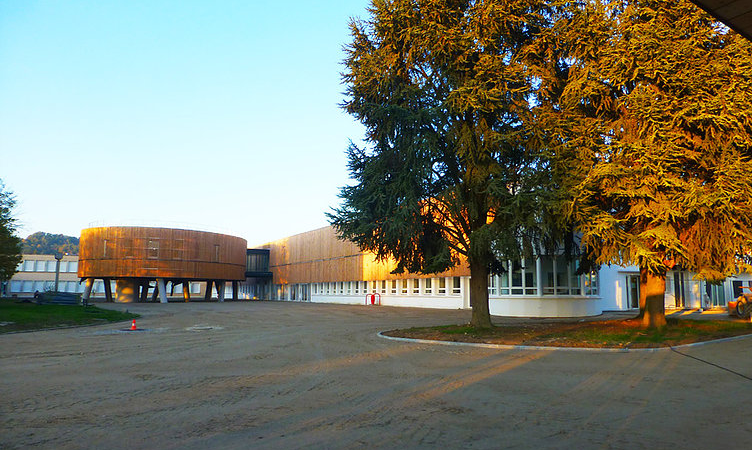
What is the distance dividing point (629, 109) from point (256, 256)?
6818cm

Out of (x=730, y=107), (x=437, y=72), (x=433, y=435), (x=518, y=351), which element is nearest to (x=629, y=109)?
(x=730, y=107)

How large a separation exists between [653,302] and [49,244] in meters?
138

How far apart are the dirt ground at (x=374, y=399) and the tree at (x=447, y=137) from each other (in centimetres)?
473

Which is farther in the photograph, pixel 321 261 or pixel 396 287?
pixel 321 261

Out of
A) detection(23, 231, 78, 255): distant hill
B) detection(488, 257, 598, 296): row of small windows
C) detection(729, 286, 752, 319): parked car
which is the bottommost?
detection(729, 286, 752, 319): parked car

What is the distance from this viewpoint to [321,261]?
203ft

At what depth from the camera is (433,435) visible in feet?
18.1

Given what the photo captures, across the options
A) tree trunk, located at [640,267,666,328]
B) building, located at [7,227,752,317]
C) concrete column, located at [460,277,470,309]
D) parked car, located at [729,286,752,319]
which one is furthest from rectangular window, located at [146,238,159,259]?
parked car, located at [729,286,752,319]

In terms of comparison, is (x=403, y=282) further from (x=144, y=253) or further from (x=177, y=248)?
(x=144, y=253)

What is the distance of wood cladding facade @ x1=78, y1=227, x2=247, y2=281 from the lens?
173 ft

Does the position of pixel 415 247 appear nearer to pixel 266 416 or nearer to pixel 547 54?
pixel 547 54

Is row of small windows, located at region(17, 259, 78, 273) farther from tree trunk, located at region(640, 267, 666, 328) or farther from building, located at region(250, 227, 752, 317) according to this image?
tree trunk, located at region(640, 267, 666, 328)

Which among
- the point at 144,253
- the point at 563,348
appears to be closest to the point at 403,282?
the point at 144,253

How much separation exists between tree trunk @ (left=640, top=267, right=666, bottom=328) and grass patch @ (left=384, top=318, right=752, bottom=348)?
1.15 ft
